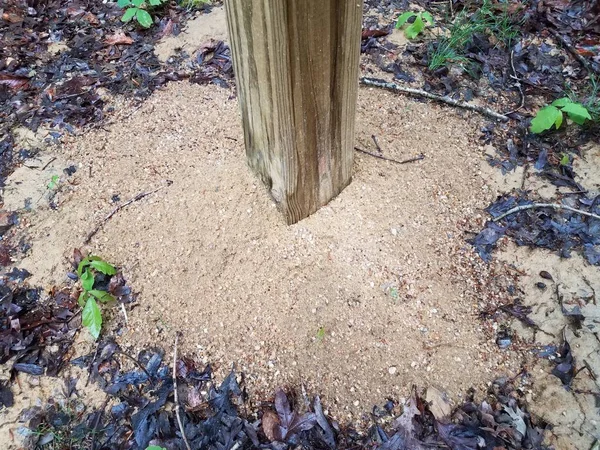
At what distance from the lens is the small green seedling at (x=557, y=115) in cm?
236

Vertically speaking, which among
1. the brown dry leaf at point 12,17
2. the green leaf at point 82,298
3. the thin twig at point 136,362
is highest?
the brown dry leaf at point 12,17

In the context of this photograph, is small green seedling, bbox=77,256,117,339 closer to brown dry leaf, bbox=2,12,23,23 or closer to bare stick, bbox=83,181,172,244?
bare stick, bbox=83,181,172,244

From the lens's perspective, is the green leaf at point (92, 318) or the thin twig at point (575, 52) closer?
the green leaf at point (92, 318)

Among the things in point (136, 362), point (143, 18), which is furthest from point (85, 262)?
point (143, 18)

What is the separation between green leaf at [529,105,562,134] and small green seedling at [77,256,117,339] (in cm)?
218

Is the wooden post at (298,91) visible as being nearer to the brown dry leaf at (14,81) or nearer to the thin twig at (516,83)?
the thin twig at (516,83)

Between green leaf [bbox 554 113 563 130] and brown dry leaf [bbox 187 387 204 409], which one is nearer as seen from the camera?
brown dry leaf [bbox 187 387 204 409]

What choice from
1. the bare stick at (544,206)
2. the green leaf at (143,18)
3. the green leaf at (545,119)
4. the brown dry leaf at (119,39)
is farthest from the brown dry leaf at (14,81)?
the green leaf at (545,119)

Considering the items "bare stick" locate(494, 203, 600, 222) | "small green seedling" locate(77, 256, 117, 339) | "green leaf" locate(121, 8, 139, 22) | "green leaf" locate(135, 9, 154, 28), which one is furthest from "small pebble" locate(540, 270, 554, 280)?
"green leaf" locate(121, 8, 139, 22)

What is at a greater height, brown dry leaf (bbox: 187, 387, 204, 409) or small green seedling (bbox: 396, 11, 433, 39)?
small green seedling (bbox: 396, 11, 433, 39)

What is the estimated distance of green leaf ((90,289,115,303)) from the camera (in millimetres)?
1883

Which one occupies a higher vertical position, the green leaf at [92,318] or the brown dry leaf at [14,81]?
the brown dry leaf at [14,81]

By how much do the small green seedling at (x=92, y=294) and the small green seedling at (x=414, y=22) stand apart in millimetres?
2302

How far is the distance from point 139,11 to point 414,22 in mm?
1873
